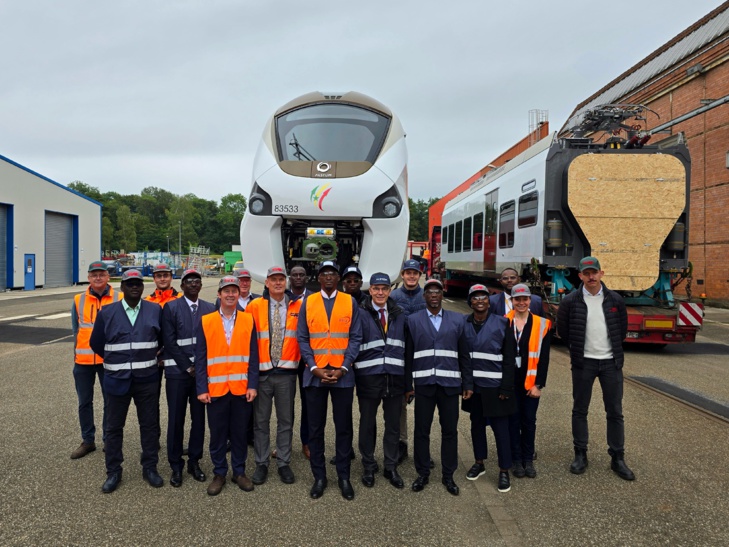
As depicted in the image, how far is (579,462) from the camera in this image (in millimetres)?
4203

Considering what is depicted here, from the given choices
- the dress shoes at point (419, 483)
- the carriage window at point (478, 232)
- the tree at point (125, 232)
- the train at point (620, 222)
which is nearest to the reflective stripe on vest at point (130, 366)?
the dress shoes at point (419, 483)

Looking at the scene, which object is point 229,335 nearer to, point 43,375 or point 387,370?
point 387,370

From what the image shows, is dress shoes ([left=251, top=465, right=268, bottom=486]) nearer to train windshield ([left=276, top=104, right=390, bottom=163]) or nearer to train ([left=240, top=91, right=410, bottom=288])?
train ([left=240, top=91, right=410, bottom=288])

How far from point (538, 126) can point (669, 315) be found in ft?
72.4

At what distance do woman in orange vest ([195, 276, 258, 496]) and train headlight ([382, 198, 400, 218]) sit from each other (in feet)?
9.57

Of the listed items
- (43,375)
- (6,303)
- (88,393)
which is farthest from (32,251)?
(88,393)

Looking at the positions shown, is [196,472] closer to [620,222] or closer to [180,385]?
[180,385]

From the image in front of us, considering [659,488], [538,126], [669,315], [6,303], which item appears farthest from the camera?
[538,126]

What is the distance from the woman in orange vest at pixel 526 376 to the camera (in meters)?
4.16

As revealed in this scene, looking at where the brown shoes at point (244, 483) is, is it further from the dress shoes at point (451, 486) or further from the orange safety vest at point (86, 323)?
the orange safety vest at point (86, 323)

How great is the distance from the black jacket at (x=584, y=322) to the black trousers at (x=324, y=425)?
6.48 feet

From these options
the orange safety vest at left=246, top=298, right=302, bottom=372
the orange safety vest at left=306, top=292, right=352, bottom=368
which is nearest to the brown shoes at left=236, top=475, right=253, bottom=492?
the orange safety vest at left=246, top=298, right=302, bottom=372

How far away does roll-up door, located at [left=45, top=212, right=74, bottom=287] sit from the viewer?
28.8 meters

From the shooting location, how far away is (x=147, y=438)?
3.96 meters
